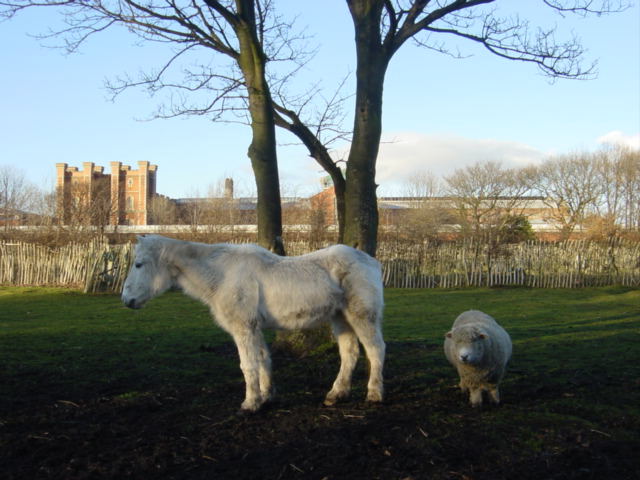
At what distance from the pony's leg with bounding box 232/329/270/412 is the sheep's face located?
2.02 meters

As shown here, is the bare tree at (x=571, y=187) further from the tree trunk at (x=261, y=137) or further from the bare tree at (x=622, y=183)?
the tree trunk at (x=261, y=137)

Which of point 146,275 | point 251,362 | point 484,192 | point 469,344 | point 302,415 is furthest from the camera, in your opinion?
point 484,192

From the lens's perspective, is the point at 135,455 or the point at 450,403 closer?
the point at 135,455

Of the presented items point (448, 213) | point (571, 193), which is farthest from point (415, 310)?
point (571, 193)

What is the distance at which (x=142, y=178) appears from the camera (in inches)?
2990

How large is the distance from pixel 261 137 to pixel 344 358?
12.6 ft

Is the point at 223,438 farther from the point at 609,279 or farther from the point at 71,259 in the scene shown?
the point at 609,279

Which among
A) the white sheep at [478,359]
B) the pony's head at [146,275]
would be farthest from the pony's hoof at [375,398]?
the pony's head at [146,275]

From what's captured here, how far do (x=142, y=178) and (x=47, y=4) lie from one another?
70.0 meters

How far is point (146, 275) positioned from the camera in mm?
5848

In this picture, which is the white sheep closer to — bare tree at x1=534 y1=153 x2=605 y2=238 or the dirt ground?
the dirt ground

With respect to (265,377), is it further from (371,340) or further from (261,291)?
(371,340)

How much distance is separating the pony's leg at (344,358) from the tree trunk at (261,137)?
2452mm

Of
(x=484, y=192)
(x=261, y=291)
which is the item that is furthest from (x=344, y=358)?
(x=484, y=192)
